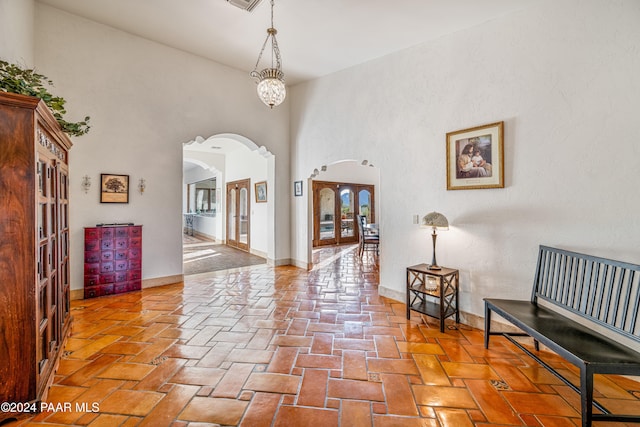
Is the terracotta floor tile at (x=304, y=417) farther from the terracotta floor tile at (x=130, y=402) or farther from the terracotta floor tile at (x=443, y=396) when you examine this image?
the terracotta floor tile at (x=130, y=402)

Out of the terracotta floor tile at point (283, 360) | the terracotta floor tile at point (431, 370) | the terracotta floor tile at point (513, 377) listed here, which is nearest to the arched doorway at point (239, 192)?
the terracotta floor tile at point (283, 360)

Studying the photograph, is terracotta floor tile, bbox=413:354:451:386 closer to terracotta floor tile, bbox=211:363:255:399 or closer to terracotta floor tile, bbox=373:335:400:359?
terracotta floor tile, bbox=373:335:400:359

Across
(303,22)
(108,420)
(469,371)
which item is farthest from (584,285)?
(303,22)

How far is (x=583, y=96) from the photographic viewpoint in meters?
2.40

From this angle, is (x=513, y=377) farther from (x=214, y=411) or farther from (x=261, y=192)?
(x=261, y=192)

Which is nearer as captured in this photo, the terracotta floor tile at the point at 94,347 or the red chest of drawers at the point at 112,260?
the terracotta floor tile at the point at 94,347

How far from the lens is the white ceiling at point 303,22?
10.1 feet

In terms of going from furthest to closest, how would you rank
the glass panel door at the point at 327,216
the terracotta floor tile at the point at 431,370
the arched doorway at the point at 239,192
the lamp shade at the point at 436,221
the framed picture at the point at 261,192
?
the glass panel door at the point at 327,216
the framed picture at the point at 261,192
the arched doorway at the point at 239,192
the lamp shade at the point at 436,221
the terracotta floor tile at the point at 431,370

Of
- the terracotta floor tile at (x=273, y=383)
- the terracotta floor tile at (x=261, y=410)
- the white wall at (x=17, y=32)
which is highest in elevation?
the white wall at (x=17, y=32)

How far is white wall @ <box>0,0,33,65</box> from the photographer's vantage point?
93.9 inches

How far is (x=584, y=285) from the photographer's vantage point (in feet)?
7.66

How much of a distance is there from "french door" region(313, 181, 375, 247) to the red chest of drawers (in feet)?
16.9

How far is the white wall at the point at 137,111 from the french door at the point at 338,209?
3.93 metres

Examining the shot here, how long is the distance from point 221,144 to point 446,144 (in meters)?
6.33
